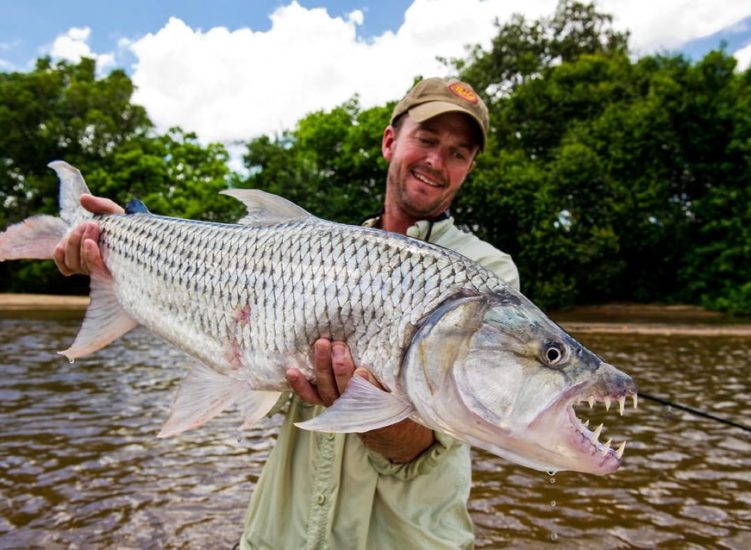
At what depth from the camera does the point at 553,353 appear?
5.91 ft

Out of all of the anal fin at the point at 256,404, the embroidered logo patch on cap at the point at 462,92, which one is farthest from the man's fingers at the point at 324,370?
the embroidered logo patch on cap at the point at 462,92

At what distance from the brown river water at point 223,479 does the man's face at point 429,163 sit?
2691mm

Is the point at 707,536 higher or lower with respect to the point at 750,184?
lower

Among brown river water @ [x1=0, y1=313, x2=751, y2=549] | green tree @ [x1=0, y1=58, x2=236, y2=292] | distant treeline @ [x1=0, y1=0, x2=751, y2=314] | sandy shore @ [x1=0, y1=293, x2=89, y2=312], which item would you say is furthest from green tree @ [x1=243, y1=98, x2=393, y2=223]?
brown river water @ [x1=0, y1=313, x2=751, y2=549]

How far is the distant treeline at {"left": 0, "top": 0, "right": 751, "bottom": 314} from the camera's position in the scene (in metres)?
25.3

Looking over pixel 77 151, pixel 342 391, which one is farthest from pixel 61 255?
pixel 77 151

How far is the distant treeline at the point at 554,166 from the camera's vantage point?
2531 cm

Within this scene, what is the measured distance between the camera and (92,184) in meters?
31.0

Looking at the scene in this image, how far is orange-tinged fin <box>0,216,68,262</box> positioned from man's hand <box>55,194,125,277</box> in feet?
0.20

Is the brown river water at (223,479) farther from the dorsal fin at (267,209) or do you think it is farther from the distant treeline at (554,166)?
the distant treeline at (554,166)

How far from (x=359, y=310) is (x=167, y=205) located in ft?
108

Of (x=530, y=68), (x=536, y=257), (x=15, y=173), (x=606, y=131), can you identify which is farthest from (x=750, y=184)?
(x=15, y=173)

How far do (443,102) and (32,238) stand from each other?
1.95m

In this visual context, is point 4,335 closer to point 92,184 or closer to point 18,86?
point 92,184
